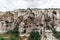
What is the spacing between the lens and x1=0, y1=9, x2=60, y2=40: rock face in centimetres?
4255

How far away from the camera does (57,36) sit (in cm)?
4134

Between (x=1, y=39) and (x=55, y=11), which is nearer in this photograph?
(x=1, y=39)

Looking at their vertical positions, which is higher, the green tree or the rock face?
the rock face

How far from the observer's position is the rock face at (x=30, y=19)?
42547mm

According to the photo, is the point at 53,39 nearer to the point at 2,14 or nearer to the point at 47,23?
the point at 47,23

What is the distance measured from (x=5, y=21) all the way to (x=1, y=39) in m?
6.66

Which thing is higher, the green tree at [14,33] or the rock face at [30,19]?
the rock face at [30,19]

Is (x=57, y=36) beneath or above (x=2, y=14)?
beneath

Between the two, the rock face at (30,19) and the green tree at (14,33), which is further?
the rock face at (30,19)

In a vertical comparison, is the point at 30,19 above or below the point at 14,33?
above

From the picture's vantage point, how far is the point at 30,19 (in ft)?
141

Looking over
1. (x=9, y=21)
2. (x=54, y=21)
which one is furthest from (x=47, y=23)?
(x=9, y=21)

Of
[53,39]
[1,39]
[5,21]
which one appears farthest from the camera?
[5,21]

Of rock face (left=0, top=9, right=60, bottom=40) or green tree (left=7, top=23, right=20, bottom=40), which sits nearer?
green tree (left=7, top=23, right=20, bottom=40)
